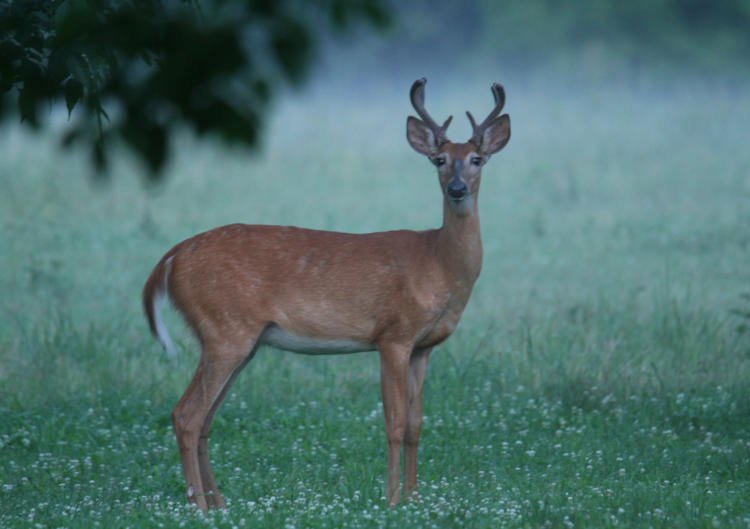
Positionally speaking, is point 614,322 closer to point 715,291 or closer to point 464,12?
point 715,291

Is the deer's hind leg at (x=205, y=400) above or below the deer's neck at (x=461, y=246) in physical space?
below

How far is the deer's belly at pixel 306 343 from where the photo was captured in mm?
6293

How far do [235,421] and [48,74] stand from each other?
13.7 feet

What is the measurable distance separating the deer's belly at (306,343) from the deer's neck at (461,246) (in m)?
0.63

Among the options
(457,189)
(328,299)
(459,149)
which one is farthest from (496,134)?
(328,299)

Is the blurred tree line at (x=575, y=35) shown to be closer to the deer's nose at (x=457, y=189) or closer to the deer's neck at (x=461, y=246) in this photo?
the deer's neck at (x=461, y=246)

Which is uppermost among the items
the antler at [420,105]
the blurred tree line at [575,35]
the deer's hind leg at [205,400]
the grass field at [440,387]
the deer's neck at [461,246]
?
the blurred tree line at [575,35]

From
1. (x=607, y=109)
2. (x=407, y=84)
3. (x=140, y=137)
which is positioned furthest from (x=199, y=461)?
(x=407, y=84)

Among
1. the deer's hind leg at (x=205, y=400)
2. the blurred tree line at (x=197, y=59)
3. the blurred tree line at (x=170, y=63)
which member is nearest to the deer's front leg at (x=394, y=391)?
the deer's hind leg at (x=205, y=400)

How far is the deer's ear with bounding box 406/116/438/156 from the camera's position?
21.7 feet

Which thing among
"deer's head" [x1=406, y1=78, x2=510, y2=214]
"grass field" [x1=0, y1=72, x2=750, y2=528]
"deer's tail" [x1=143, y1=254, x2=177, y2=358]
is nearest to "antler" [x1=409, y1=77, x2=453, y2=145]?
"deer's head" [x1=406, y1=78, x2=510, y2=214]

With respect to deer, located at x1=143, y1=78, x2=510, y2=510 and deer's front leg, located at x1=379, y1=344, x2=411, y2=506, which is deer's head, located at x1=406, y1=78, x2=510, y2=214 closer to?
deer, located at x1=143, y1=78, x2=510, y2=510

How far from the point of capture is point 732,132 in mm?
25484

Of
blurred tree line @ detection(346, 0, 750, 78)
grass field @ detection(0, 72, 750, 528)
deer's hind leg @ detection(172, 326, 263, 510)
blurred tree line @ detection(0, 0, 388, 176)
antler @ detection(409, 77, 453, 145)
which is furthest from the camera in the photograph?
blurred tree line @ detection(346, 0, 750, 78)
